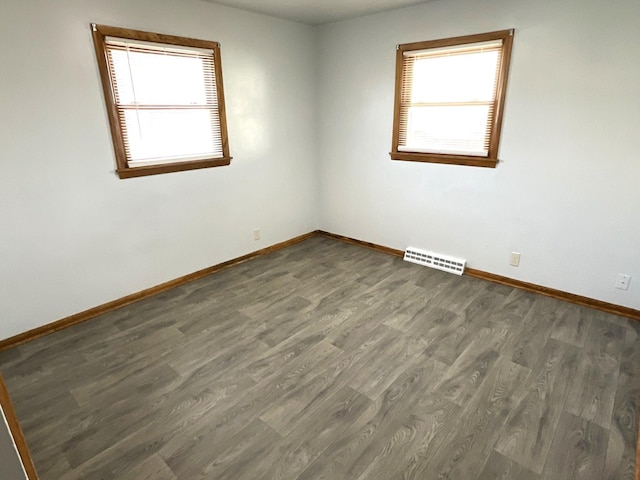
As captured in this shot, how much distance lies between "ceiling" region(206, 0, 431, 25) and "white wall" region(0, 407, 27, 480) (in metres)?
3.39

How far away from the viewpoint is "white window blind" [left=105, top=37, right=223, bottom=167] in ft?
9.21

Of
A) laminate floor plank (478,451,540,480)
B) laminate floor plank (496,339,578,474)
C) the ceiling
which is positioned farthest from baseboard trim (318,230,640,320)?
the ceiling

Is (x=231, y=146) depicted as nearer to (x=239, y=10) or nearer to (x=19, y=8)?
(x=239, y=10)

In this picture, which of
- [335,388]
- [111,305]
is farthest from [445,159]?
[111,305]

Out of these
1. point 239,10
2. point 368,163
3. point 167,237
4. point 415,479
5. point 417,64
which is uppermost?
point 239,10

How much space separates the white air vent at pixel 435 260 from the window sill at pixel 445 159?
0.92m

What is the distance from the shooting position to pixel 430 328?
8.96ft

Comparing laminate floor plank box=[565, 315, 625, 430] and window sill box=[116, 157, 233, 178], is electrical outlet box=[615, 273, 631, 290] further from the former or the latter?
window sill box=[116, 157, 233, 178]

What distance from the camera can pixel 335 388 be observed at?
216 centimetres

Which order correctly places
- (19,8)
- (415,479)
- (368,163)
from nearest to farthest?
(415,479) → (19,8) → (368,163)

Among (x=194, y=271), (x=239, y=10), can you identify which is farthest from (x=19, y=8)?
(x=194, y=271)

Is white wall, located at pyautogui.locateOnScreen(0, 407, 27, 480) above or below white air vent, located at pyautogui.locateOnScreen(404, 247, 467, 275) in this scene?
above

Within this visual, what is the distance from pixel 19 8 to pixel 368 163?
9.98 ft

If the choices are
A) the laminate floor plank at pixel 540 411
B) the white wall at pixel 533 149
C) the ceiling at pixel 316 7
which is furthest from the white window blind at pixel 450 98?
the laminate floor plank at pixel 540 411
